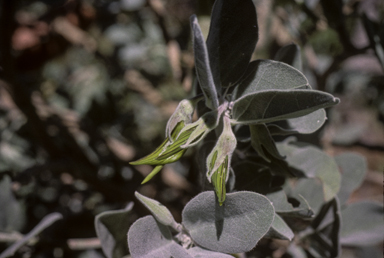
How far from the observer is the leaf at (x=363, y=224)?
0.80 metres

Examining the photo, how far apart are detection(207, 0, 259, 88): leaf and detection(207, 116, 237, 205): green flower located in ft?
0.33

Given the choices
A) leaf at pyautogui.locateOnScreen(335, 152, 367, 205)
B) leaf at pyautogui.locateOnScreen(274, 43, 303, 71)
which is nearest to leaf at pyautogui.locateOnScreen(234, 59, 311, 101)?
leaf at pyautogui.locateOnScreen(274, 43, 303, 71)

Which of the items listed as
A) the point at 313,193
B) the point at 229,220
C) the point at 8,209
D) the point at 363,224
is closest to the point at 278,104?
the point at 229,220

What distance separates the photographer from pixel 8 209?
2.82 ft

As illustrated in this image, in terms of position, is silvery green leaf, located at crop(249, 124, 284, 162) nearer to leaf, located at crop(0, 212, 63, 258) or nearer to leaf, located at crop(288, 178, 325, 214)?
leaf, located at crop(288, 178, 325, 214)

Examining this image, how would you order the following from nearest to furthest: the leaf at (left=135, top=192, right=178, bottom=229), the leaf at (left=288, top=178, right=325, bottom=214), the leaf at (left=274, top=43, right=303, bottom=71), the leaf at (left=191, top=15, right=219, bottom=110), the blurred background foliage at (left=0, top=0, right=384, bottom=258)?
the leaf at (left=191, top=15, right=219, bottom=110) → the leaf at (left=135, top=192, right=178, bottom=229) → the leaf at (left=274, top=43, right=303, bottom=71) → the leaf at (left=288, top=178, right=325, bottom=214) → the blurred background foliage at (left=0, top=0, right=384, bottom=258)

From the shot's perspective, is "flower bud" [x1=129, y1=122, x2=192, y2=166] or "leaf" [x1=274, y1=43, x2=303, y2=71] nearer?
"flower bud" [x1=129, y1=122, x2=192, y2=166]

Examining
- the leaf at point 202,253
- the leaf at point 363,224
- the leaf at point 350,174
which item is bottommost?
the leaf at point 363,224

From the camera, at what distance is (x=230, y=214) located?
1.60ft

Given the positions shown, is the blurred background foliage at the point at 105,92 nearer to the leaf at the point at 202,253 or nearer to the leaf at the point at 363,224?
the leaf at the point at 363,224

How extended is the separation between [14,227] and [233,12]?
30.9 inches

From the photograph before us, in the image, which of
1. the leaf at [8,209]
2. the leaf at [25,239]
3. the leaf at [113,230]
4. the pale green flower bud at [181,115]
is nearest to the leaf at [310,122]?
the pale green flower bud at [181,115]

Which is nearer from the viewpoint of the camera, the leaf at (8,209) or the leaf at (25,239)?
the leaf at (25,239)

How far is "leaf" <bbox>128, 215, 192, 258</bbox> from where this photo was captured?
1.63 feet
